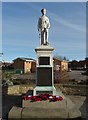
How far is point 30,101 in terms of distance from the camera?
1012 centimetres

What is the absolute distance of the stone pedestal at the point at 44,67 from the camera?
11.7 m

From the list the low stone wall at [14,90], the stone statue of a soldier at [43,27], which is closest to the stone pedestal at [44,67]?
the stone statue of a soldier at [43,27]

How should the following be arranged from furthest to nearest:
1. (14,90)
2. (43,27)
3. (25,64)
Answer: (25,64), (14,90), (43,27)

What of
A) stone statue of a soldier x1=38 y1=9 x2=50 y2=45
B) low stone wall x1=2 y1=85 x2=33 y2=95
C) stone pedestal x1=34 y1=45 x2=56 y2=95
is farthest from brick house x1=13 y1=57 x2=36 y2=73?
stone pedestal x1=34 y1=45 x2=56 y2=95

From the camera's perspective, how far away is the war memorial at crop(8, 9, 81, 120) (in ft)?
30.6

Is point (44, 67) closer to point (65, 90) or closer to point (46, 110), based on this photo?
point (46, 110)

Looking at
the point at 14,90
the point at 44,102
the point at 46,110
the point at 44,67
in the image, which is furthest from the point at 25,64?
the point at 46,110

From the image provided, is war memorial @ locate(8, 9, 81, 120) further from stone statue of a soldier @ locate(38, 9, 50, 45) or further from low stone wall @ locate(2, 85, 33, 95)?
low stone wall @ locate(2, 85, 33, 95)

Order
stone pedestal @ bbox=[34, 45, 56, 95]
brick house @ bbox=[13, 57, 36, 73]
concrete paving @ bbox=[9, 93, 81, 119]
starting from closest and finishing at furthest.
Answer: concrete paving @ bbox=[9, 93, 81, 119] → stone pedestal @ bbox=[34, 45, 56, 95] → brick house @ bbox=[13, 57, 36, 73]

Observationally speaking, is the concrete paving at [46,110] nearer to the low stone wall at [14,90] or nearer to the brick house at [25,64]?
the low stone wall at [14,90]

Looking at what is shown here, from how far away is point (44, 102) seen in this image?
9.97 metres

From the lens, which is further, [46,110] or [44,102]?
[44,102]

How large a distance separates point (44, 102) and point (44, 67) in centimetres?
215

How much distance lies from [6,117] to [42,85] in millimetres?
2620
